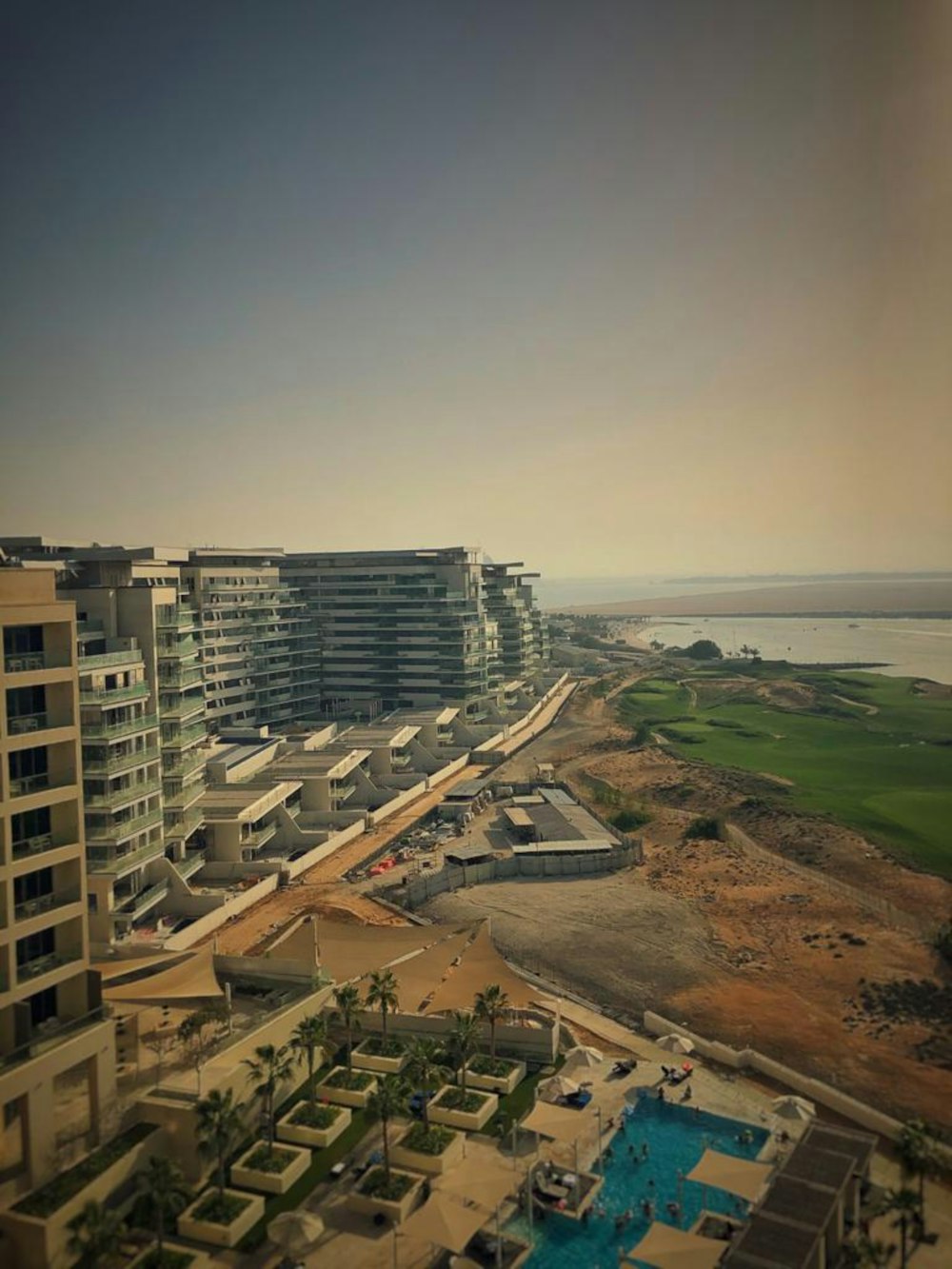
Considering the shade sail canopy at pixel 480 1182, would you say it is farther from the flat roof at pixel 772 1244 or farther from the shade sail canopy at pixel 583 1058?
the shade sail canopy at pixel 583 1058

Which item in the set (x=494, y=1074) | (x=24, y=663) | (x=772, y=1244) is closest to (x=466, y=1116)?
(x=494, y=1074)

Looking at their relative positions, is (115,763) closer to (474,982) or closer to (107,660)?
(107,660)

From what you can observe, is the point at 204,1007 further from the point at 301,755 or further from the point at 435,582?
the point at 435,582

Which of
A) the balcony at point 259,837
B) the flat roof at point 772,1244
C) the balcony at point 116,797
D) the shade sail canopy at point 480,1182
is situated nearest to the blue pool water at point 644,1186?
the shade sail canopy at point 480,1182

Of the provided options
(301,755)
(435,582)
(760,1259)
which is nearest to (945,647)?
(435,582)

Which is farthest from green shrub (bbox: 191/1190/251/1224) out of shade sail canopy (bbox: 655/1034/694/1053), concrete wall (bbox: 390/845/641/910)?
concrete wall (bbox: 390/845/641/910)
